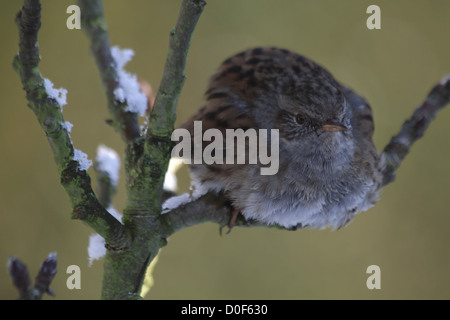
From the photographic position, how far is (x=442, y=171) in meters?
4.69

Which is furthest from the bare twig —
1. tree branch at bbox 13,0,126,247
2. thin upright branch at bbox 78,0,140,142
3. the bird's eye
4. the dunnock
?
the bird's eye

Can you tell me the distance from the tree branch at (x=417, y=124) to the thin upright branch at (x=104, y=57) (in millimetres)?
1274

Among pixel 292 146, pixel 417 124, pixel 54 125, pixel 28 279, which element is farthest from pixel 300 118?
pixel 28 279

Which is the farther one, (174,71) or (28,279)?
(28,279)

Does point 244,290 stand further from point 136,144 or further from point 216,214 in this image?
point 136,144

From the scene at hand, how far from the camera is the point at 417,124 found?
97.4 inches

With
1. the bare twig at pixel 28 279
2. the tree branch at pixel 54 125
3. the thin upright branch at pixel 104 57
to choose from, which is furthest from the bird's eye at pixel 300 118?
the bare twig at pixel 28 279

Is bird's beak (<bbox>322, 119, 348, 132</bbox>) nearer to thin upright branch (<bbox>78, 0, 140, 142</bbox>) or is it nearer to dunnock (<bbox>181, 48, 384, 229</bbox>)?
dunnock (<bbox>181, 48, 384, 229</bbox>)

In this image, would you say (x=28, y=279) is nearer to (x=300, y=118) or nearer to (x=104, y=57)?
(x=104, y=57)

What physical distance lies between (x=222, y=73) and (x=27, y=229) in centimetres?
258

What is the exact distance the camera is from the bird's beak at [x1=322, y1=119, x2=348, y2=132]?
2.24m

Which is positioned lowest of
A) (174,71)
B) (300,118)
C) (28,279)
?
(28,279)

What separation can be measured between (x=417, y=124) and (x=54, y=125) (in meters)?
1.72
